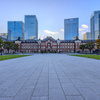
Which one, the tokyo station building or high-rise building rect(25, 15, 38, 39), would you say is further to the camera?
high-rise building rect(25, 15, 38, 39)

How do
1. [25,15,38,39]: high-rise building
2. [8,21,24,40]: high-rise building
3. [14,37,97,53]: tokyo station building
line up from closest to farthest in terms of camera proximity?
[14,37,97,53]: tokyo station building, [25,15,38,39]: high-rise building, [8,21,24,40]: high-rise building

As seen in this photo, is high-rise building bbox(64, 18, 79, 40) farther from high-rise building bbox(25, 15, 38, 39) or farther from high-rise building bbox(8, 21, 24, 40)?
high-rise building bbox(8, 21, 24, 40)

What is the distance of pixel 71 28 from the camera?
162 metres

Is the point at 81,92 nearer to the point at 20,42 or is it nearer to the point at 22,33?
the point at 20,42

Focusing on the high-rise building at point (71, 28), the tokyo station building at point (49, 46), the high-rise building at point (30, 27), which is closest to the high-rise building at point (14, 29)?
the high-rise building at point (30, 27)

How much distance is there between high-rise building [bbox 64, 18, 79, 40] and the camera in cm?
15832

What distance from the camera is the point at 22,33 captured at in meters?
162

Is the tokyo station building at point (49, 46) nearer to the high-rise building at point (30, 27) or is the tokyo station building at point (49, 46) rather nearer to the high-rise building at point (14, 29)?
the high-rise building at point (30, 27)

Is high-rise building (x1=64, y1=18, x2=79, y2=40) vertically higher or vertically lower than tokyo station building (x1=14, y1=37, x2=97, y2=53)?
higher

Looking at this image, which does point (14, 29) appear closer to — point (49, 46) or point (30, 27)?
point (30, 27)

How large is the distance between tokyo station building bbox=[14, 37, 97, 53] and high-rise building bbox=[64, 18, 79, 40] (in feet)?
280

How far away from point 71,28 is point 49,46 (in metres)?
108

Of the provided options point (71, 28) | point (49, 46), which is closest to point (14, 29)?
point (49, 46)

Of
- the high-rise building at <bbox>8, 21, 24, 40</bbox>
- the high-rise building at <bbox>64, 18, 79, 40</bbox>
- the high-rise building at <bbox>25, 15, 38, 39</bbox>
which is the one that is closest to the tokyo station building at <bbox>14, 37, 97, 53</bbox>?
the high-rise building at <bbox>25, 15, 38, 39</bbox>
